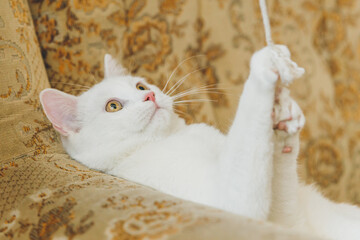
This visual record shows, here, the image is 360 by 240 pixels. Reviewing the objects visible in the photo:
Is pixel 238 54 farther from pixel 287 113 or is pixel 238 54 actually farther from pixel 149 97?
pixel 287 113

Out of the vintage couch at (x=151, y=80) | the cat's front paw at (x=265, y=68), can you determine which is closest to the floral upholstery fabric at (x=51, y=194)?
the vintage couch at (x=151, y=80)

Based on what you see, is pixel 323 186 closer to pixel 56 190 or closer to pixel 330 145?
pixel 330 145

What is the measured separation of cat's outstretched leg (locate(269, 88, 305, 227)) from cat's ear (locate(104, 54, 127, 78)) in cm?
63

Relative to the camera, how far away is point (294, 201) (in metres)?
0.69

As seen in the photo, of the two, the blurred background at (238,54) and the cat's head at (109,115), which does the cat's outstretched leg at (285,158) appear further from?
the blurred background at (238,54)

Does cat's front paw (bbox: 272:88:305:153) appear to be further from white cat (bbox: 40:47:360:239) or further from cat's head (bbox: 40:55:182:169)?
cat's head (bbox: 40:55:182:169)

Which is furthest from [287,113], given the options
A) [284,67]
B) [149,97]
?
[149,97]

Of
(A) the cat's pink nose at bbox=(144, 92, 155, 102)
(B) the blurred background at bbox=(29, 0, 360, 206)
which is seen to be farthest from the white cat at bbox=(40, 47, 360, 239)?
(B) the blurred background at bbox=(29, 0, 360, 206)

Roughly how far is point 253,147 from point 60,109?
566 millimetres

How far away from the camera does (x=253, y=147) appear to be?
0.57 metres

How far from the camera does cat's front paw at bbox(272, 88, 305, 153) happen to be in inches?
21.4

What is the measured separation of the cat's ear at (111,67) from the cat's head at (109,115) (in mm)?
73

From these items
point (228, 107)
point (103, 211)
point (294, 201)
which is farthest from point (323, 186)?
point (103, 211)

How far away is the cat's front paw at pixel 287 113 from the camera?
0.54 m
